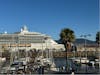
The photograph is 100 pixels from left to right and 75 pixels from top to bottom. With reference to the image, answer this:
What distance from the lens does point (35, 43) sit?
1558 inches

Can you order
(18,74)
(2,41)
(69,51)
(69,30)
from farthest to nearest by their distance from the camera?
(2,41), (69,51), (69,30), (18,74)

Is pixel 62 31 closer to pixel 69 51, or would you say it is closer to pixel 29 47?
pixel 69 51

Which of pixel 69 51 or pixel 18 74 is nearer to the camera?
pixel 18 74

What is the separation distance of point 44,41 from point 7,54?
1378cm

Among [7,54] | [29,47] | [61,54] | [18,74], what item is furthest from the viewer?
[29,47]

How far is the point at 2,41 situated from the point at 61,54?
428 inches

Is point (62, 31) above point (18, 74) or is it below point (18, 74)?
above

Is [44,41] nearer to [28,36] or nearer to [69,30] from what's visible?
[28,36]

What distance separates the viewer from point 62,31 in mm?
24188

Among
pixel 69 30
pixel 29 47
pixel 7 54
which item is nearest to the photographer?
pixel 69 30

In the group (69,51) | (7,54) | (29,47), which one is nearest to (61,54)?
(69,51)

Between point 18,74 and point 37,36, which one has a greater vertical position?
point 37,36

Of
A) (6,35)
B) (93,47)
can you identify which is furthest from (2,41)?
(93,47)

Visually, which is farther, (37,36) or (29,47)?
(37,36)
